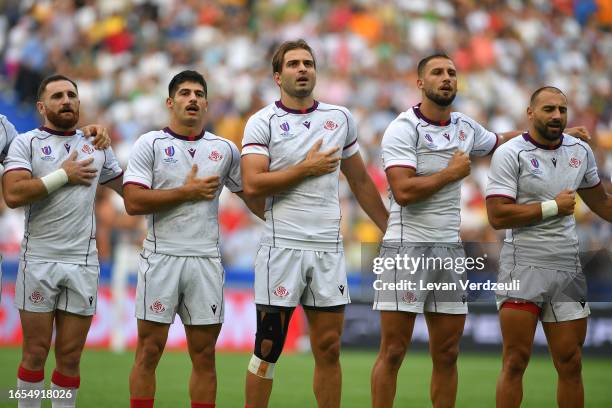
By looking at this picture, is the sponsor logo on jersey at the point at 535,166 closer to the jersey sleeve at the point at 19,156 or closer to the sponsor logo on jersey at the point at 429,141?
the sponsor logo on jersey at the point at 429,141

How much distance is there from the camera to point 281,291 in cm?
778

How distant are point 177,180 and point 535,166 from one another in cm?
267

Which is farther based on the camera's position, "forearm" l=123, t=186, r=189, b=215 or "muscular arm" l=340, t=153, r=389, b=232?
"muscular arm" l=340, t=153, r=389, b=232

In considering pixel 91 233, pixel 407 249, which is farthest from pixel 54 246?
pixel 407 249

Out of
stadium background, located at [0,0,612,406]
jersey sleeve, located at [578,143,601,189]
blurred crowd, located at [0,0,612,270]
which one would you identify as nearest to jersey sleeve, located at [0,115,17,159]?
jersey sleeve, located at [578,143,601,189]

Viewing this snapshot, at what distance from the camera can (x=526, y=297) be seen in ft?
26.2

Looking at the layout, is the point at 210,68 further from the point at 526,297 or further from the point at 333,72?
the point at 526,297

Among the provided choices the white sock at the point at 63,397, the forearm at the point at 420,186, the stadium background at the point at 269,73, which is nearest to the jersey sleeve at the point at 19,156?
the white sock at the point at 63,397

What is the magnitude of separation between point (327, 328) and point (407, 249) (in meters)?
0.90

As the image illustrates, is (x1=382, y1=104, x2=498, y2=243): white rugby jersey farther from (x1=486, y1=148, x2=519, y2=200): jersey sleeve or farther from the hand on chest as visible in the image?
the hand on chest

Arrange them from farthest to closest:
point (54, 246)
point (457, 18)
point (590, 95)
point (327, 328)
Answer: point (457, 18), point (590, 95), point (54, 246), point (327, 328)

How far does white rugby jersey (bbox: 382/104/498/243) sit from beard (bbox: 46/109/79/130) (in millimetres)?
2425

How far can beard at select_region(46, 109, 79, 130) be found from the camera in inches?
330

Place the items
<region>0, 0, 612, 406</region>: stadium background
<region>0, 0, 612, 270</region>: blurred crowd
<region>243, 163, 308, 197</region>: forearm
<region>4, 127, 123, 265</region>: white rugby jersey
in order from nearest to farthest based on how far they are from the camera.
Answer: <region>243, 163, 308, 197</region>: forearm
<region>4, 127, 123, 265</region>: white rugby jersey
<region>0, 0, 612, 406</region>: stadium background
<region>0, 0, 612, 270</region>: blurred crowd
